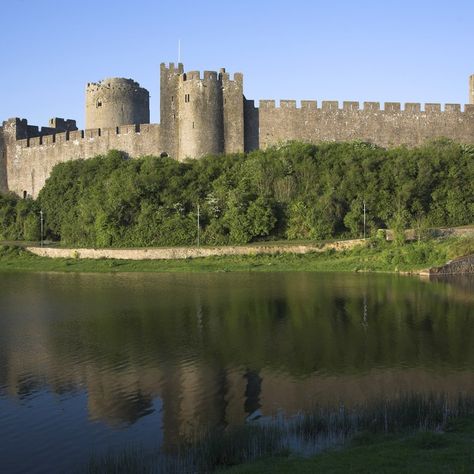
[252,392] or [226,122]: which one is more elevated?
[226,122]

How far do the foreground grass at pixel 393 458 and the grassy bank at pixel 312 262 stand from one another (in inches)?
591

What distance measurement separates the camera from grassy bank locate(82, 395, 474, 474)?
19.2 ft

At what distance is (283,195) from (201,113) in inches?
165

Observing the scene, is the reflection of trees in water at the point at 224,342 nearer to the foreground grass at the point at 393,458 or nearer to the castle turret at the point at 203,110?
the foreground grass at the point at 393,458

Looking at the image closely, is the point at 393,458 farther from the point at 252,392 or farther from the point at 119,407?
the point at 119,407

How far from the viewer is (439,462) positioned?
18.6ft

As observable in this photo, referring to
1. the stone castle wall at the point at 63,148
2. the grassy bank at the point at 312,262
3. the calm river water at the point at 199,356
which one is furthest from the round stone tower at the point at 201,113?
the calm river water at the point at 199,356

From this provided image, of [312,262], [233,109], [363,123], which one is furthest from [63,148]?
[312,262]

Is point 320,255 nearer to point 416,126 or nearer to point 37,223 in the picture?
point 416,126

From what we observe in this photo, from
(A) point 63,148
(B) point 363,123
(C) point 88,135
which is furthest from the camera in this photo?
(A) point 63,148

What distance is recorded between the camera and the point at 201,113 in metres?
26.7

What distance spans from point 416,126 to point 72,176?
13991 millimetres

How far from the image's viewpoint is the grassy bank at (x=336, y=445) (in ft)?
19.2

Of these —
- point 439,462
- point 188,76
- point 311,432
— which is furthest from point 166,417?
point 188,76
